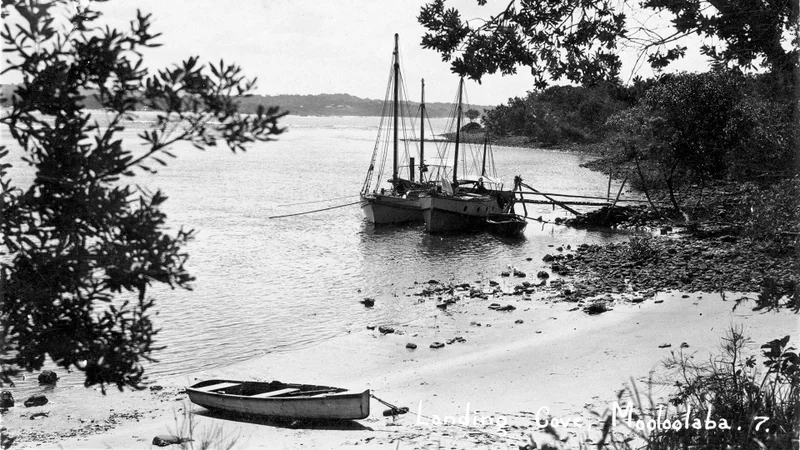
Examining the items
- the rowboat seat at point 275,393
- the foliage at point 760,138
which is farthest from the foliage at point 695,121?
the rowboat seat at point 275,393

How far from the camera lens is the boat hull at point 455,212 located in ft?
128

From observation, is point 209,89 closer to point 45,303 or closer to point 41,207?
point 41,207

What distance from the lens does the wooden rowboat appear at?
41.0 ft

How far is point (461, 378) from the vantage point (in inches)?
623

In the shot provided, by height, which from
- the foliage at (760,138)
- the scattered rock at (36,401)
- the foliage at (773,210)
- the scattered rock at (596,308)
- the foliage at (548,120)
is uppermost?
the foliage at (548,120)

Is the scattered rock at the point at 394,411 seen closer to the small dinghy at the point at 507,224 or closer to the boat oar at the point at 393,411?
the boat oar at the point at 393,411

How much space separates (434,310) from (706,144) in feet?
79.2

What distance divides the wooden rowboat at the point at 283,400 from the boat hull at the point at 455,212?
2540cm

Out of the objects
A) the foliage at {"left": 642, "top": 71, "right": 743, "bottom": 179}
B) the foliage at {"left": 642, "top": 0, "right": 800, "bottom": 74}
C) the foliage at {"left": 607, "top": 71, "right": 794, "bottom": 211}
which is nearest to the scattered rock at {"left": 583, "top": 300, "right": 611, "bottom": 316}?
the foliage at {"left": 642, "top": 0, "right": 800, "bottom": 74}

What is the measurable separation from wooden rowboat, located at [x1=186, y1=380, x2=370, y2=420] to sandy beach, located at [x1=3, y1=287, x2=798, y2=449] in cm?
24

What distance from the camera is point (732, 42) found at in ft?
27.8

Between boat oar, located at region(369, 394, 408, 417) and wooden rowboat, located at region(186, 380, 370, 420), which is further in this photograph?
boat oar, located at region(369, 394, 408, 417)

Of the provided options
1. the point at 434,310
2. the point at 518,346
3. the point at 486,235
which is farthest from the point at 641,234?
the point at 518,346

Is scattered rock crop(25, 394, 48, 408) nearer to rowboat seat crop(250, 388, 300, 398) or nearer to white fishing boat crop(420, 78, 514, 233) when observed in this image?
rowboat seat crop(250, 388, 300, 398)
